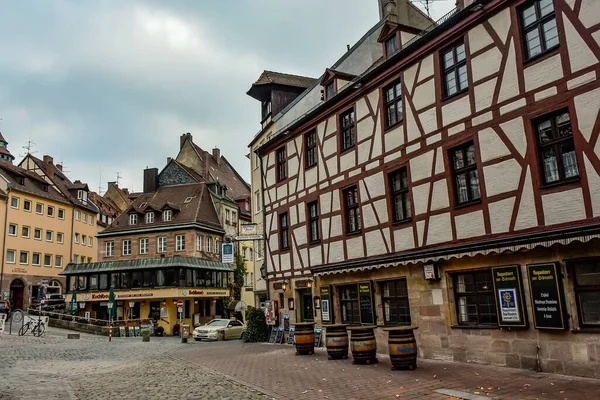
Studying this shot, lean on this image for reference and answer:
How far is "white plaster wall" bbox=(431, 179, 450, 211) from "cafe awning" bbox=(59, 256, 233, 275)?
30394mm

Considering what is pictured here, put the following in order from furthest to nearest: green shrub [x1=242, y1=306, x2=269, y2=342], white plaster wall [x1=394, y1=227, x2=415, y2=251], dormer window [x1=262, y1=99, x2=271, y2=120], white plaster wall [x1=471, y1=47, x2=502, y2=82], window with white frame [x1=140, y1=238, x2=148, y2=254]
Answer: window with white frame [x1=140, y1=238, x2=148, y2=254] → dormer window [x1=262, y1=99, x2=271, y2=120] → green shrub [x1=242, y1=306, x2=269, y2=342] → white plaster wall [x1=394, y1=227, x2=415, y2=251] → white plaster wall [x1=471, y1=47, x2=502, y2=82]

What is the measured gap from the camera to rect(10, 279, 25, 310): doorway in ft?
145

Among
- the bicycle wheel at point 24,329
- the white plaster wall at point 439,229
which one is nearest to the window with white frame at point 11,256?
the bicycle wheel at point 24,329

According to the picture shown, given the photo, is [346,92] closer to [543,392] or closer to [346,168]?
[346,168]

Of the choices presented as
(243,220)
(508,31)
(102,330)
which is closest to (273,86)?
(508,31)

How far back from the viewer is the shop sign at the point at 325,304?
18750 mm

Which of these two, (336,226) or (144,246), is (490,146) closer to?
(336,226)

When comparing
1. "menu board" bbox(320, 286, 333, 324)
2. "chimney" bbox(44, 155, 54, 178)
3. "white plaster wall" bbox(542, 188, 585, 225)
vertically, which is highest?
"chimney" bbox(44, 155, 54, 178)

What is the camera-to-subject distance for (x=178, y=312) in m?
41.2

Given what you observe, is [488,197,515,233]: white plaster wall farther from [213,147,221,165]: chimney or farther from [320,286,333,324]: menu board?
[213,147,221,165]: chimney

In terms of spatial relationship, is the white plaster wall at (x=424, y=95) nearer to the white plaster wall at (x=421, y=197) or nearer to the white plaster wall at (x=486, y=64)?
the white plaster wall at (x=486, y=64)

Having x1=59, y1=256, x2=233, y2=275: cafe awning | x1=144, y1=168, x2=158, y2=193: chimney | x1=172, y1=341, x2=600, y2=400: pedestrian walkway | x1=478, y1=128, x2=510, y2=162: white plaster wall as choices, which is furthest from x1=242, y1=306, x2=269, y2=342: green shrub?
x1=144, y1=168, x2=158, y2=193: chimney

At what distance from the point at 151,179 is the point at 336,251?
38.3 m

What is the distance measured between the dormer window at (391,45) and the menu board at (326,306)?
852 cm
